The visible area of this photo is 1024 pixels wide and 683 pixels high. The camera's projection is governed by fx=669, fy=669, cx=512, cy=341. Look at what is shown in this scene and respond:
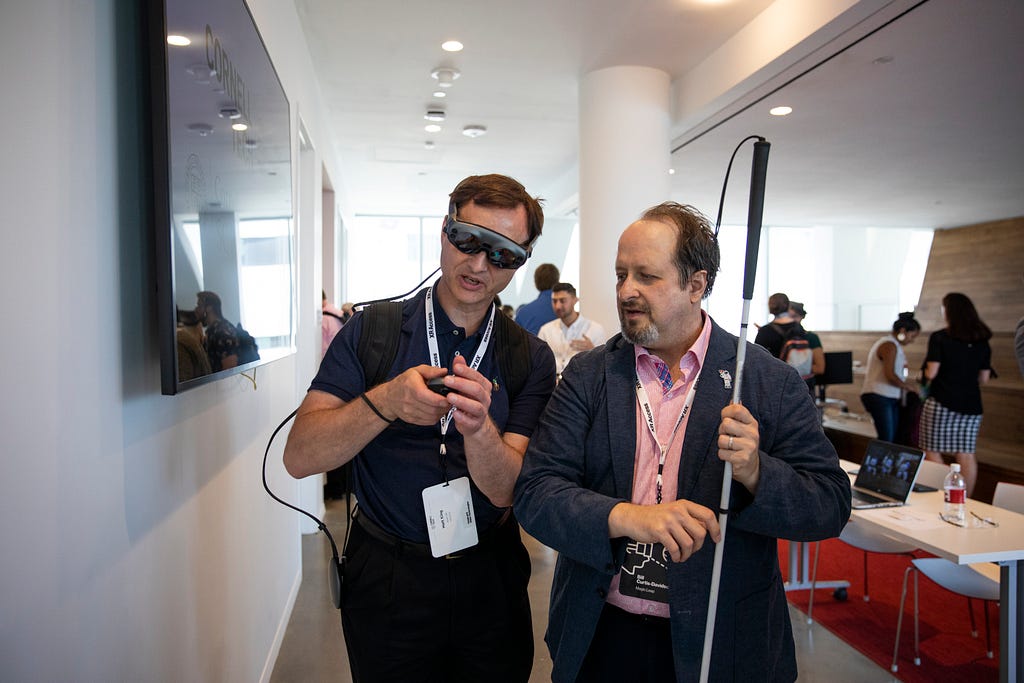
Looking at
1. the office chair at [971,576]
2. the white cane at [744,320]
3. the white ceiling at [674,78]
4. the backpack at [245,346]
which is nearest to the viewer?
the white cane at [744,320]

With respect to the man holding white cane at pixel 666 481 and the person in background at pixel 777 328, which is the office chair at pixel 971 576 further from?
the person in background at pixel 777 328

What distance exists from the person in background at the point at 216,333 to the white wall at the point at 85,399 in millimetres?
118

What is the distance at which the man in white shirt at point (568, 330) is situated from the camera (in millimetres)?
4883

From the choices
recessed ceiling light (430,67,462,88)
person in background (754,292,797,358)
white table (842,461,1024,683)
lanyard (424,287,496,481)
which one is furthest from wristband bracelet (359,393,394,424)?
person in background (754,292,797,358)

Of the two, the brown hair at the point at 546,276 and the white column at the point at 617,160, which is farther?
the brown hair at the point at 546,276

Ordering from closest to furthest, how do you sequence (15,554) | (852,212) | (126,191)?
(15,554)
(126,191)
(852,212)

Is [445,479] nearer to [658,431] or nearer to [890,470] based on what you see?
[658,431]

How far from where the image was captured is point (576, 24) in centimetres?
436

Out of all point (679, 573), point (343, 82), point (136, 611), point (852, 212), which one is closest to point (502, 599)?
point (679, 573)

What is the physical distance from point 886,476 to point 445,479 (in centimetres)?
250

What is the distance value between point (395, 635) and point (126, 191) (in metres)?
1.06

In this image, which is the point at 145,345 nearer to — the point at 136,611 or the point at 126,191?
the point at 126,191

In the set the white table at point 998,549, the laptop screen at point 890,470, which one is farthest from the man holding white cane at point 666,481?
the laptop screen at point 890,470

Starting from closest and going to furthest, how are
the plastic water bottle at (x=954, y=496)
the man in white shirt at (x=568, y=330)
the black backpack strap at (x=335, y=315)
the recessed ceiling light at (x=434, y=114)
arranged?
the plastic water bottle at (x=954, y=496) → the man in white shirt at (x=568, y=330) → the black backpack strap at (x=335, y=315) → the recessed ceiling light at (x=434, y=114)
